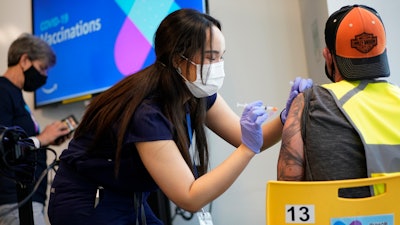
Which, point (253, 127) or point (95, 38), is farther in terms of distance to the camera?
point (95, 38)

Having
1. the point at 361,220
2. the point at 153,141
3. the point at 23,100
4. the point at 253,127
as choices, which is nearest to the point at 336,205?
the point at 361,220

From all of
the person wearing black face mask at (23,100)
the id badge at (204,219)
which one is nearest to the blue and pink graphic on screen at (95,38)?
the person wearing black face mask at (23,100)

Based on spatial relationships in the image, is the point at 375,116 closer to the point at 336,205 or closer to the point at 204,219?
the point at 336,205

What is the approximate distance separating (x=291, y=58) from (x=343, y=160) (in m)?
1.48

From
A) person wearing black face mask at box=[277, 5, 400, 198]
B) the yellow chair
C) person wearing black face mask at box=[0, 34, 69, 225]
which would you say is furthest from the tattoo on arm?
person wearing black face mask at box=[0, 34, 69, 225]

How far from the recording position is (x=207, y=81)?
4.59ft

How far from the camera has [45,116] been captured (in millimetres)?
3100

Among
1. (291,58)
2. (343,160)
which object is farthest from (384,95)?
(291,58)

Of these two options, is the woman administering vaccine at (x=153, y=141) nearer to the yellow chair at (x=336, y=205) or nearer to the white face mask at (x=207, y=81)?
the white face mask at (x=207, y=81)

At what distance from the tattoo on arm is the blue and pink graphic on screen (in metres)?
1.45

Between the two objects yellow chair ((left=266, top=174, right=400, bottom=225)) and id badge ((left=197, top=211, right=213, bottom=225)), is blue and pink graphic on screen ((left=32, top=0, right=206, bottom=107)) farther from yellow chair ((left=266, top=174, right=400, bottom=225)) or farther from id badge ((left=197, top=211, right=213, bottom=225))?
yellow chair ((left=266, top=174, right=400, bottom=225))

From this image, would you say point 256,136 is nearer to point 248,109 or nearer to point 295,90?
point 248,109

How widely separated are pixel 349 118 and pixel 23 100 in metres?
1.80

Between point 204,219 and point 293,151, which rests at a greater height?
point 293,151
